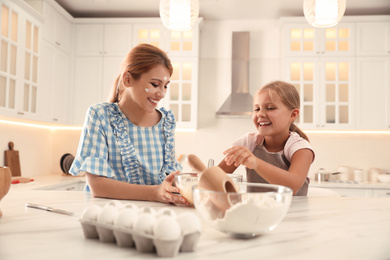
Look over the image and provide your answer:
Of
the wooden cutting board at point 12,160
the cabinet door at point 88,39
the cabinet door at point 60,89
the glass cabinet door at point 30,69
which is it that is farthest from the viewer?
the cabinet door at point 88,39

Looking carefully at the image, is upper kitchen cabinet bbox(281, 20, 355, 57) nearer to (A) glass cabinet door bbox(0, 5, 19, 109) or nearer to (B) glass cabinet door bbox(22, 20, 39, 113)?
(B) glass cabinet door bbox(22, 20, 39, 113)

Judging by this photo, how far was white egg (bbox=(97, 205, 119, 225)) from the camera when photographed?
63 centimetres

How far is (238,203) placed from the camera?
64 cm

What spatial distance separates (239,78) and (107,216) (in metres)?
3.77

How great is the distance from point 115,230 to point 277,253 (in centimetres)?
27

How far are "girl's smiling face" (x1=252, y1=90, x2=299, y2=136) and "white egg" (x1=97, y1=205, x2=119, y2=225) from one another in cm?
116

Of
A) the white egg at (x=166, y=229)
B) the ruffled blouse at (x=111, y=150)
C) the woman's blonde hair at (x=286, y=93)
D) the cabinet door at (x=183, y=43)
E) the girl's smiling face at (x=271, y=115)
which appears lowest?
the white egg at (x=166, y=229)

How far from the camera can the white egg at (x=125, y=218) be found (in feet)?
2.00

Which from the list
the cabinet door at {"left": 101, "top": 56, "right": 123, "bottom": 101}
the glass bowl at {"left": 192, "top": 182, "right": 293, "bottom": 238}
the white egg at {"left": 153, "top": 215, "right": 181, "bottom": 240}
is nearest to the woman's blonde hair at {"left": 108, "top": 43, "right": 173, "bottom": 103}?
the glass bowl at {"left": 192, "top": 182, "right": 293, "bottom": 238}

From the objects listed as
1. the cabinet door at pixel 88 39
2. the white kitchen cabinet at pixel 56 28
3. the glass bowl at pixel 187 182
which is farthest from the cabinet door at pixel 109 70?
the glass bowl at pixel 187 182

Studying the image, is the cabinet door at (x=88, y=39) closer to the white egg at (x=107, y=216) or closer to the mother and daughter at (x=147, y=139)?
the mother and daughter at (x=147, y=139)

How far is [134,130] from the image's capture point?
1537mm

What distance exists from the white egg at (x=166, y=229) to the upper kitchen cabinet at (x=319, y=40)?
373 centimetres

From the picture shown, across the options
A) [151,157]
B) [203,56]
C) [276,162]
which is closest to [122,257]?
[151,157]
